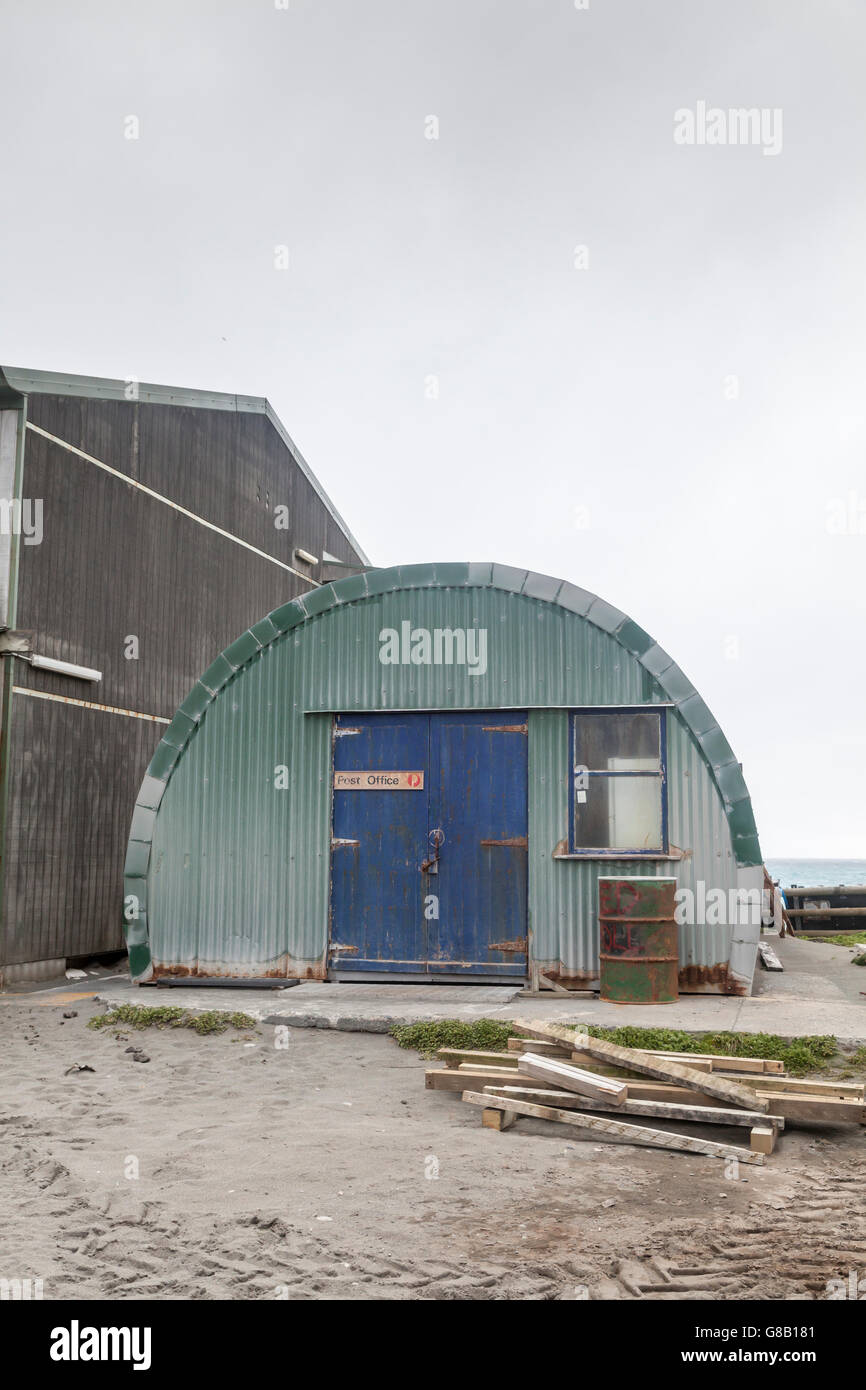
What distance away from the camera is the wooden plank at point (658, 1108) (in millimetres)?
6637

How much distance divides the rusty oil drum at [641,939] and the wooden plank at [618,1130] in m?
3.34

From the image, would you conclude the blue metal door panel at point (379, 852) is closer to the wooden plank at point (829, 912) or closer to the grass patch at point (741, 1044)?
the grass patch at point (741, 1044)

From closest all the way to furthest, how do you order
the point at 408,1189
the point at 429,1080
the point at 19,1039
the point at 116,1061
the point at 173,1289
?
the point at 173,1289 → the point at 408,1189 → the point at 429,1080 → the point at 116,1061 → the point at 19,1039

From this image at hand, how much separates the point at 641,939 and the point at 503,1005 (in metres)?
1.42

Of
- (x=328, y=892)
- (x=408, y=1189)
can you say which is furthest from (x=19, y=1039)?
(x=408, y=1189)

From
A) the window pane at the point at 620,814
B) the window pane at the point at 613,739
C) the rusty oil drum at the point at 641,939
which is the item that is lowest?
the rusty oil drum at the point at 641,939

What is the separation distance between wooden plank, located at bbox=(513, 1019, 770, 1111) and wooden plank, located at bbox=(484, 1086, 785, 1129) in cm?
7

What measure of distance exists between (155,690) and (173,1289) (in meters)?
12.4

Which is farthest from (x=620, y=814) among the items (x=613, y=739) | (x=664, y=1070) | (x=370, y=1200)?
(x=370, y=1200)

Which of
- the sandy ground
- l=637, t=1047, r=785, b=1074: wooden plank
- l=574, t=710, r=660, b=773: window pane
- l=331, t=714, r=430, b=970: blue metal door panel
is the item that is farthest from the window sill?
l=637, t=1047, r=785, b=1074: wooden plank

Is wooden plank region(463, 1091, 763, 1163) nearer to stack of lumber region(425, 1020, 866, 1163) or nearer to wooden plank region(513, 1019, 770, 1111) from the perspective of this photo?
stack of lumber region(425, 1020, 866, 1163)

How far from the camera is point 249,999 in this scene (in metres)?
10.7

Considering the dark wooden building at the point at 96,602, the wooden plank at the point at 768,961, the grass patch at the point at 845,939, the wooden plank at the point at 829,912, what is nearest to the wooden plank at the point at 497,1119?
the wooden plank at the point at 768,961
